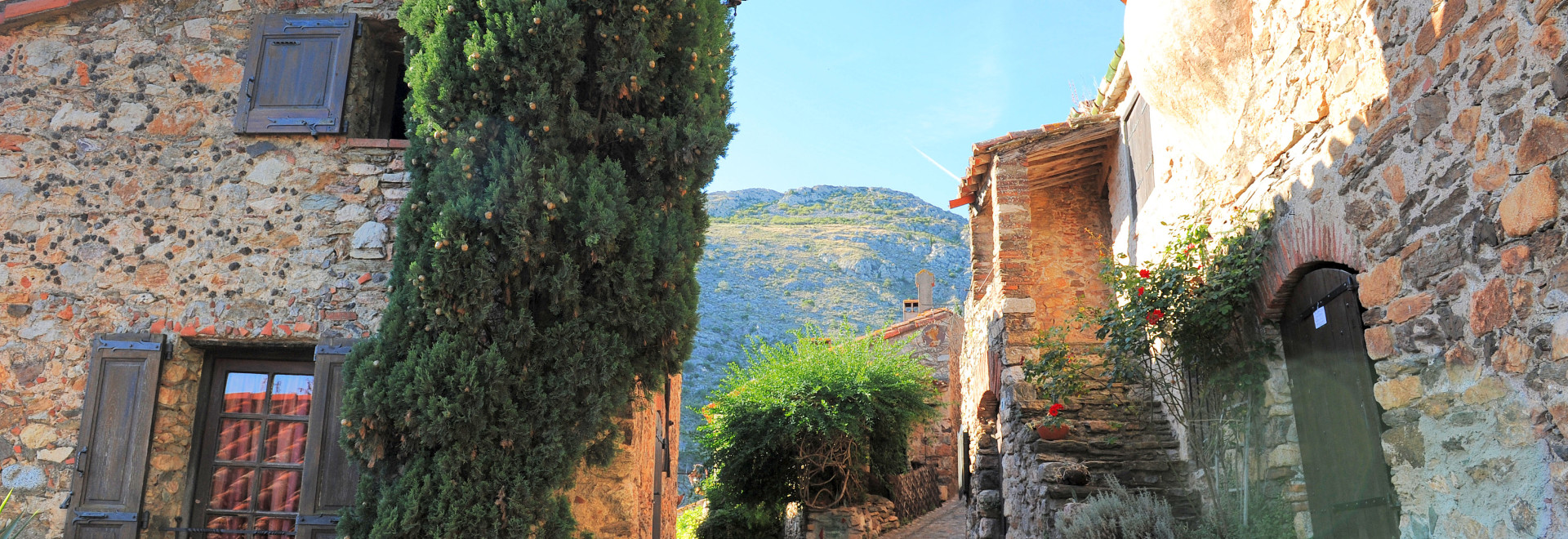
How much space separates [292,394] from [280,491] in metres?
0.58

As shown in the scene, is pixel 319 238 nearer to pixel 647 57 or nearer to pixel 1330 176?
pixel 647 57

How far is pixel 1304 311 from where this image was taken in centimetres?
445

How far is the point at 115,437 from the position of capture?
212 inches

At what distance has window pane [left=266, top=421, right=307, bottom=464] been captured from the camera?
5.61m

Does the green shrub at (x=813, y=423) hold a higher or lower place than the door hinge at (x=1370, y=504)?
higher

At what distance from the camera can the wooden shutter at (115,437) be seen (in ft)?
17.3

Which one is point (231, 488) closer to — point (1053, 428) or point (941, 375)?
point (1053, 428)

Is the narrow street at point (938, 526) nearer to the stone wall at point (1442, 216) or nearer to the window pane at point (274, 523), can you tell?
the stone wall at point (1442, 216)

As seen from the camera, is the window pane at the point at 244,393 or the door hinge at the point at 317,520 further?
the window pane at the point at 244,393

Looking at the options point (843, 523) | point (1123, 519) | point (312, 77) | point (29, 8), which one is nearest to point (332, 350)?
point (312, 77)

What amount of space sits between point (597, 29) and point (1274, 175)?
3.84 metres

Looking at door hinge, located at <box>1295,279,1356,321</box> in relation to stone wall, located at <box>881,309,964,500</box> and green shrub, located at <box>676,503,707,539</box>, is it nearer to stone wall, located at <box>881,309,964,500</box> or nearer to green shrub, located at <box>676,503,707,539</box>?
green shrub, located at <box>676,503,707,539</box>

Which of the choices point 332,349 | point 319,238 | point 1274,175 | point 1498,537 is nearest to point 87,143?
point 319,238

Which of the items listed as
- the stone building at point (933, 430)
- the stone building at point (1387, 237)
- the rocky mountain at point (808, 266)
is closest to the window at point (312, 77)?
the stone building at point (1387, 237)
